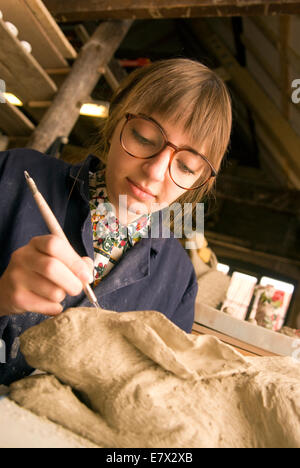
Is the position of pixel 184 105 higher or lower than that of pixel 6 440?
higher

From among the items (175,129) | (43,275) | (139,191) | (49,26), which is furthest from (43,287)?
(49,26)

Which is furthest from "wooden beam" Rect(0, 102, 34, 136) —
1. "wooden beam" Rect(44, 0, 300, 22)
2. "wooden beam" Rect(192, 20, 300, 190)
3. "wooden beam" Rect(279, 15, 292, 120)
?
"wooden beam" Rect(192, 20, 300, 190)

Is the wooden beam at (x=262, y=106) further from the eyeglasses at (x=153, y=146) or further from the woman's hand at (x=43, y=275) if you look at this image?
the woman's hand at (x=43, y=275)

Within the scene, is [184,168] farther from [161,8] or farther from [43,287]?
[161,8]

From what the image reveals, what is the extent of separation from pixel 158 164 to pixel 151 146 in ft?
0.21

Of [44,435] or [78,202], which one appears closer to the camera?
[44,435]

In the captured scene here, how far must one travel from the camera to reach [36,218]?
1.16 m

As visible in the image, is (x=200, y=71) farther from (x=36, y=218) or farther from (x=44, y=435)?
(x=44, y=435)

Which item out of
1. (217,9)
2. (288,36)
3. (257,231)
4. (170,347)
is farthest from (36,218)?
(257,231)

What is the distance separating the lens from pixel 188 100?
1.05 m

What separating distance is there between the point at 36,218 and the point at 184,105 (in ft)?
1.99

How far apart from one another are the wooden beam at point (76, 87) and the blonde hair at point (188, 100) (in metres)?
1.66

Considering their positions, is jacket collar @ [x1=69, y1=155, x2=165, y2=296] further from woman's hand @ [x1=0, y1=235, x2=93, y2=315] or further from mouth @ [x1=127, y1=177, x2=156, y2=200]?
woman's hand @ [x1=0, y1=235, x2=93, y2=315]

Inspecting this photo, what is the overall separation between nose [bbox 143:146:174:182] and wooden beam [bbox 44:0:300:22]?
66.7 inches
